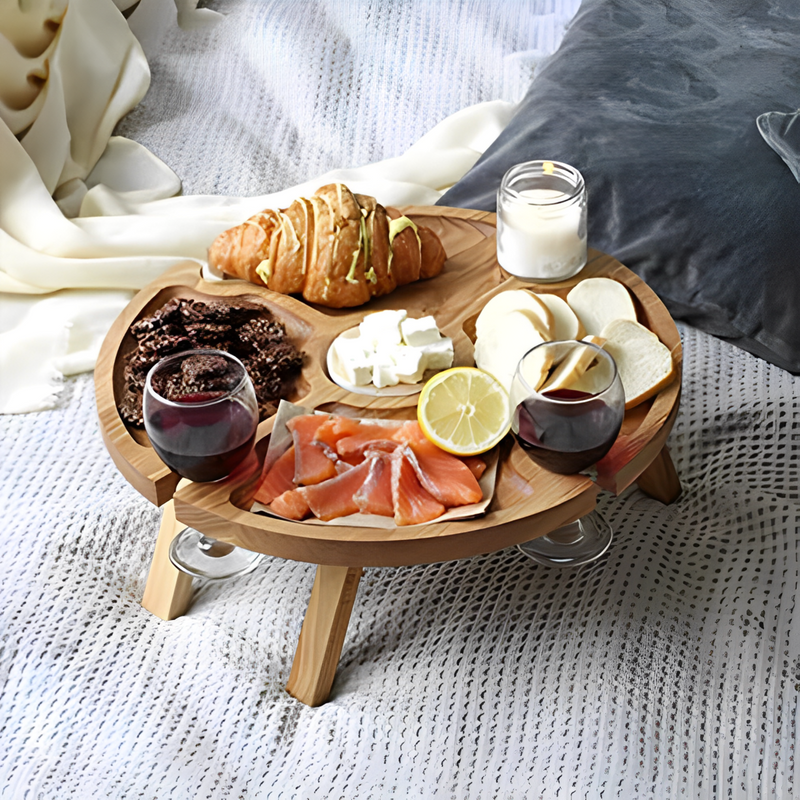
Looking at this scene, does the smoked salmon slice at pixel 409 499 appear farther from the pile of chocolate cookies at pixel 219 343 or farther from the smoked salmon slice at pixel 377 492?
the pile of chocolate cookies at pixel 219 343

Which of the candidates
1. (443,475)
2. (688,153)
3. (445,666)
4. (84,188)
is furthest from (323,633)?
(84,188)

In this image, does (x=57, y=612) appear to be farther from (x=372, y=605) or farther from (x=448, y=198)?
(x=448, y=198)

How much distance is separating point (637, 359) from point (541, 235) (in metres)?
0.27

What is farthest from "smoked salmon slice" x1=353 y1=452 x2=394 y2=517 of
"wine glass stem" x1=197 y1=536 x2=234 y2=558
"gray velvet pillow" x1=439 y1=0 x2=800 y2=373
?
"gray velvet pillow" x1=439 y1=0 x2=800 y2=373

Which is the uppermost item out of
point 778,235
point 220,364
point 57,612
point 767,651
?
point 220,364

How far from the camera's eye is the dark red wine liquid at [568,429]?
1030mm

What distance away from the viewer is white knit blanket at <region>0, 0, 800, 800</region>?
1.21 m

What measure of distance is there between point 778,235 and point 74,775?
1.45 m

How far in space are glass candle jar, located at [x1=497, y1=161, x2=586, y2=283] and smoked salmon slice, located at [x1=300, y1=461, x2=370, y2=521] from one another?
52 cm

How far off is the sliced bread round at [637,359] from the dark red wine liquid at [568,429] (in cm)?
17

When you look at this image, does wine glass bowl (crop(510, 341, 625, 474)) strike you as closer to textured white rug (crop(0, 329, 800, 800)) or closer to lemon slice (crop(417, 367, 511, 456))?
lemon slice (crop(417, 367, 511, 456))

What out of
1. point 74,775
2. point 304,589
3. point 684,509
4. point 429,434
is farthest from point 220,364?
point 684,509

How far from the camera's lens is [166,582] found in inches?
56.2

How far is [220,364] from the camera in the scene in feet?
3.65
